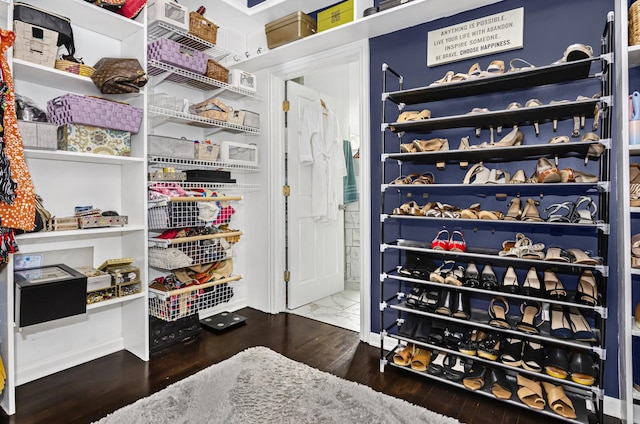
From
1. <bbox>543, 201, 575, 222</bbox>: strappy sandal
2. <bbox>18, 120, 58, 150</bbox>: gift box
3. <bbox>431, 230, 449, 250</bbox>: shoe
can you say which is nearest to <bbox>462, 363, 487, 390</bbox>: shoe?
<bbox>431, 230, 449, 250</bbox>: shoe

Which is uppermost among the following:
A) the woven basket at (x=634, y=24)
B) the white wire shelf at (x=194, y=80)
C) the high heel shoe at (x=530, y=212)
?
the white wire shelf at (x=194, y=80)

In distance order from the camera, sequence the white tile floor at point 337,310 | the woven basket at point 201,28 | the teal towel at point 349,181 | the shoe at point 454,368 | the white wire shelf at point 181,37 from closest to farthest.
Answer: the shoe at point 454,368 < the white wire shelf at point 181,37 < the woven basket at point 201,28 < the white tile floor at point 337,310 < the teal towel at point 349,181

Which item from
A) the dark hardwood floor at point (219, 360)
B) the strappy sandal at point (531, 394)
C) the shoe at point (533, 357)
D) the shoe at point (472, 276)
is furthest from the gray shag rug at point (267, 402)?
the shoe at point (472, 276)

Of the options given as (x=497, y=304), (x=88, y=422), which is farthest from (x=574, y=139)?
(x=88, y=422)

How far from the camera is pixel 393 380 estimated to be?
222 centimetres

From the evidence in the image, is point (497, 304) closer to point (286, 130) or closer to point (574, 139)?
point (574, 139)

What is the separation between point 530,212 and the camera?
194cm

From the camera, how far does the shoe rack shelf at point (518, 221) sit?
1.73 metres

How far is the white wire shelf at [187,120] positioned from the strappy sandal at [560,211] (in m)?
2.36

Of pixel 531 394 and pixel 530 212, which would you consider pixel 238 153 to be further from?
pixel 531 394

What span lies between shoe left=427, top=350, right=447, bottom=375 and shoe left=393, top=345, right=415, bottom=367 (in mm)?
132

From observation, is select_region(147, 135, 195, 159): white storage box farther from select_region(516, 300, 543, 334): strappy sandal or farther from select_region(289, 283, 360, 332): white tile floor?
select_region(516, 300, 543, 334): strappy sandal

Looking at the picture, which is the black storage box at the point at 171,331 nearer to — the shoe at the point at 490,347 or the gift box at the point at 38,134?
the gift box at the point at 38,134

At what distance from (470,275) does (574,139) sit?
93 centimetres
